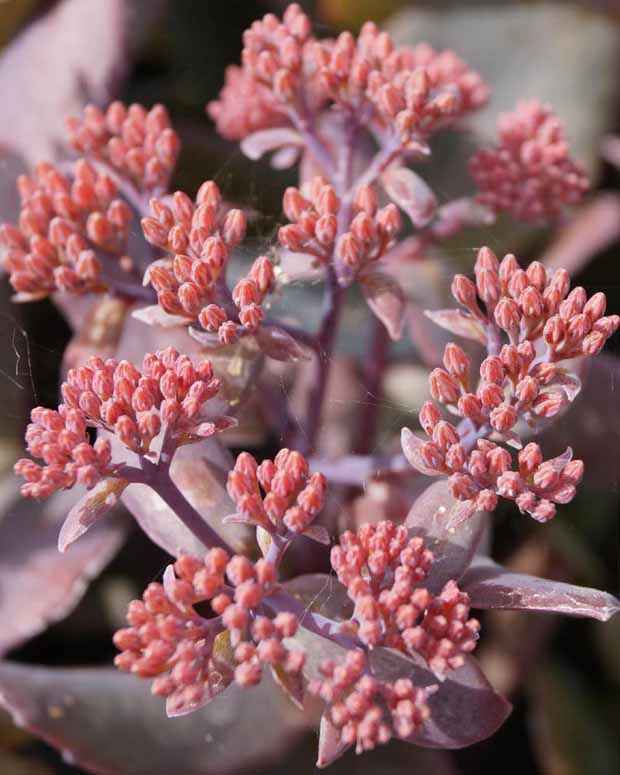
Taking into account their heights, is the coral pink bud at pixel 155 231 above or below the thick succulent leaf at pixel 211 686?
above

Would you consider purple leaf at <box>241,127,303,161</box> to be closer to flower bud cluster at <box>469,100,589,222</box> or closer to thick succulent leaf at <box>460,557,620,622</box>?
flower bud cluster at <box>469,100,589,222</box>

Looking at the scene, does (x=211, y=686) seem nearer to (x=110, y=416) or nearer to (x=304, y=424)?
(x=110, y=416)

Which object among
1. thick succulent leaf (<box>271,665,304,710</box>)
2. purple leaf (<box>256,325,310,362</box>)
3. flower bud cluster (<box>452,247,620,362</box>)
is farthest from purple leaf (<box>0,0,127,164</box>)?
thick succulent leaf (<box>271,665,304,710</box>)

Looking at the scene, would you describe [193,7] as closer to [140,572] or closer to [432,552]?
→ [140,572]

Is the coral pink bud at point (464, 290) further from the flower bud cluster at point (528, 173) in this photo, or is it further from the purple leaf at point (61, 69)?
the purple leaf at point (61, 69)

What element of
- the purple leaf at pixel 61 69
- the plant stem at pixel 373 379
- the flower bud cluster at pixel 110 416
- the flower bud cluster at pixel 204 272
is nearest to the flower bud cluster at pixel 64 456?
the flower bud cluster at pixel 110 416

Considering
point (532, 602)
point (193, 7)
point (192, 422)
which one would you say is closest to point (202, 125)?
point (193, 7)
